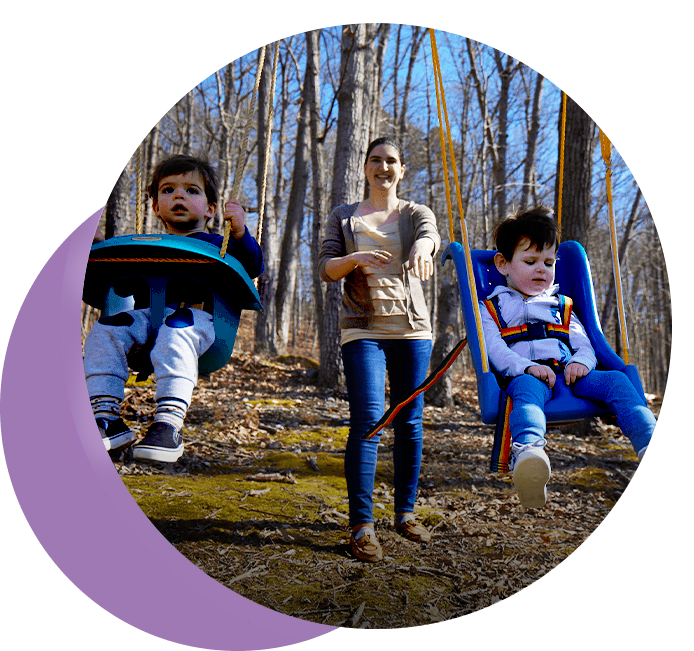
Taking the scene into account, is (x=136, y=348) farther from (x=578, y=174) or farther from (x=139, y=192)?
(x=578, y=174)

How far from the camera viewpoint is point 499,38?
179 cm

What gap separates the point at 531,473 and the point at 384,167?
1.06m

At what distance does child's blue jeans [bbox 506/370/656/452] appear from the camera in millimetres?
1456

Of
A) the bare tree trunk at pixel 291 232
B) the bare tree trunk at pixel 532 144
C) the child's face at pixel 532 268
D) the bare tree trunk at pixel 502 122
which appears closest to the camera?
the child's face at pixel 532 268

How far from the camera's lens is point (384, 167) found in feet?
6.02

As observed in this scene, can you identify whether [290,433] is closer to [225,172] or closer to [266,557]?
[266,557]

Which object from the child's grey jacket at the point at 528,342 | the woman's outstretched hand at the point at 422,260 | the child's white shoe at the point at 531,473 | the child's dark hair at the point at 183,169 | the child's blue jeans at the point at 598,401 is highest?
the child's dark hair at the point at 183,169

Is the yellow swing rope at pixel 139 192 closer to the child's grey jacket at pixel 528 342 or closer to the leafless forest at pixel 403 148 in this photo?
the leafless forest at pixel 403 148

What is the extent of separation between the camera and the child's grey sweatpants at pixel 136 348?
5.00 ft

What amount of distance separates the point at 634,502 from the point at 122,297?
1767 millimetres

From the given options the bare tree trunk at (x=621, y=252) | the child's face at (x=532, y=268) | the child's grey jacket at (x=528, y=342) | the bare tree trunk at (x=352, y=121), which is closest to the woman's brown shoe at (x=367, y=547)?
the child's grey jacket at (x=528, y=342)

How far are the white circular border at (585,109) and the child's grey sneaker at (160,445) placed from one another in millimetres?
712

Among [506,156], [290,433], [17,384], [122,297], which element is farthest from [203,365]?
[506,156]

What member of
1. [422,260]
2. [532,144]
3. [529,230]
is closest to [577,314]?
[529,230]
